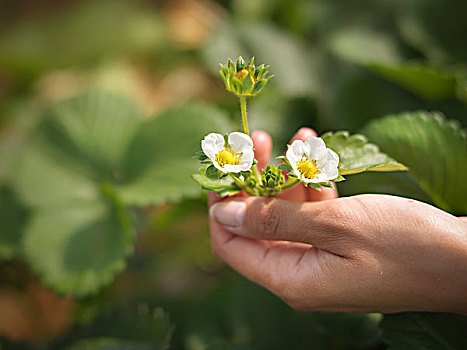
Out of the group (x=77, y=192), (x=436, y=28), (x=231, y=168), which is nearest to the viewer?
(x=231, y=168)

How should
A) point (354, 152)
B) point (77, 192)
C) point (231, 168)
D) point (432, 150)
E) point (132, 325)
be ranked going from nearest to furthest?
point (231, 168) < point (354, 152) < point (432, 150) < point (132, 325) < point (77, 192)

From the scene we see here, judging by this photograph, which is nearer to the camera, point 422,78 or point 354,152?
point 354,152

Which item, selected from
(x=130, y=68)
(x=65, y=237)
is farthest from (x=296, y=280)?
(x=130, y=68)

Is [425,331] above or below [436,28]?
below

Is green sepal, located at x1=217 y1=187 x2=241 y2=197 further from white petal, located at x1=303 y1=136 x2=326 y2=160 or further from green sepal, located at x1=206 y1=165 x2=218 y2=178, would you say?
white petal, located at x1=303 y1=136 x2=326 y2=160

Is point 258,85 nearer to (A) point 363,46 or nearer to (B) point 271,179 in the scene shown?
(B) point 271,179

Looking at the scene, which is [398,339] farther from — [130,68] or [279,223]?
[130,68]

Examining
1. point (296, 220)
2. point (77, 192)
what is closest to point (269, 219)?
point (296, 220)
